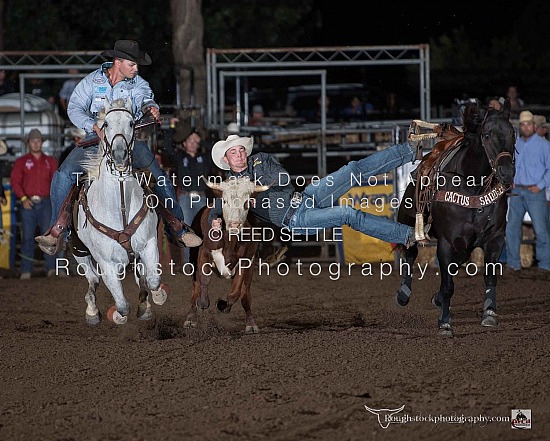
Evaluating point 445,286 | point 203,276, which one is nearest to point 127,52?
point 203,276

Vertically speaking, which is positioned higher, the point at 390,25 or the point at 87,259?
the point at 390,25

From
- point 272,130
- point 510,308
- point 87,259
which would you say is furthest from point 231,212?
point 272,130

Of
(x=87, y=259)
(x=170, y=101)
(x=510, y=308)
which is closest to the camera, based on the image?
(x=87, y=259)

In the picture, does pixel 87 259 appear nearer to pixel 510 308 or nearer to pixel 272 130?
pixel 510 308

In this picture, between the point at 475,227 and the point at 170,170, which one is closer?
the point at 475,227

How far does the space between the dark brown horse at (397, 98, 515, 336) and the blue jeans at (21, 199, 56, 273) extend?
6.25 m

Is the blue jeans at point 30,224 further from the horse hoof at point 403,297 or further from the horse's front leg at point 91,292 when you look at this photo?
the horse hoof at point 403,297

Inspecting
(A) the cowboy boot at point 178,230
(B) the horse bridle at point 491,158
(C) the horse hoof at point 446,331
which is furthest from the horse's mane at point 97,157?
(C) the horse hoof at point 446,331

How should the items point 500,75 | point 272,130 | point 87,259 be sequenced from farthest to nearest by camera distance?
point 500,75, point 272,130, point 87,259

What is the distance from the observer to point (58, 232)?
781 cm

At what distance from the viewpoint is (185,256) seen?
1230 cm

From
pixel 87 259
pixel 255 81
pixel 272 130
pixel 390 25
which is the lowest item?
pixel 87 259

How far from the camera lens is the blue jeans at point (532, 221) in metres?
12.3

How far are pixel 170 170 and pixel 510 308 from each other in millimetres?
4969
